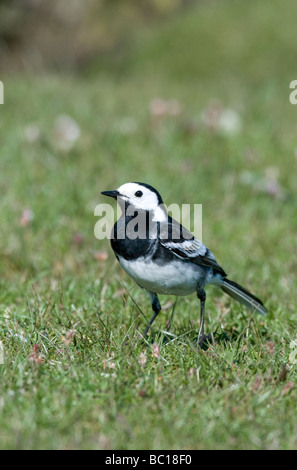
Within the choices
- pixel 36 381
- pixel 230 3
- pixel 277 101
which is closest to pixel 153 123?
pixel 277 101

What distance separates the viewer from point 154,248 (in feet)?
13.2

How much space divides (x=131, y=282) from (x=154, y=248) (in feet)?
4.63

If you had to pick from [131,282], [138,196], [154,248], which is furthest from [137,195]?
[131,282]

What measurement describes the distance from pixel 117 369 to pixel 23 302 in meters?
1.55

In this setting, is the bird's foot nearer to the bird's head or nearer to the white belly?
the white belly

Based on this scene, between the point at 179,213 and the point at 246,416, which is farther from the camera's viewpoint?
the point at 179,213

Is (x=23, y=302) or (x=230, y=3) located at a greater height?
(x=230, y=3)

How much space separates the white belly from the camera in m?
3.97

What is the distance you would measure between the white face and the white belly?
37 cm

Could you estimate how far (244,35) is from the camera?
50.3ft

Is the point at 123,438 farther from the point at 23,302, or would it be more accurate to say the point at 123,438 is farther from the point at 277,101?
the point at 277,101

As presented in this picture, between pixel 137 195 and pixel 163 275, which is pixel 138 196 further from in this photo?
pixel 163 275
